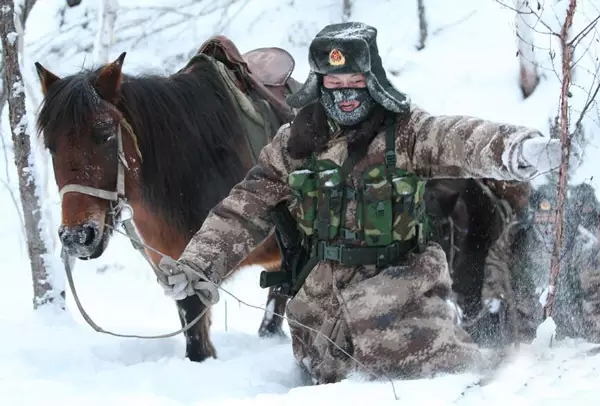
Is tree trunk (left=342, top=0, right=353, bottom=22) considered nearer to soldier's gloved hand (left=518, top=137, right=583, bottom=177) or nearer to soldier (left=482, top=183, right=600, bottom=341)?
soldier (left=482, top=183, right=600, bottom=341)

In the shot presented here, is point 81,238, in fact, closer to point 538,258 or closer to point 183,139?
point 183,139

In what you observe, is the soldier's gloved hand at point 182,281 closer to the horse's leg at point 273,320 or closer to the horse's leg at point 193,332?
the horse's leg at point 193,332

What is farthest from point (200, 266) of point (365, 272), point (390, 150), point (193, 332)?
point (193, 332)

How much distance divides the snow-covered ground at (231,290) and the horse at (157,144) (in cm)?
61

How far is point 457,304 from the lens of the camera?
16.4 feet

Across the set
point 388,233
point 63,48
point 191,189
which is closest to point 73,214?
point 191,189

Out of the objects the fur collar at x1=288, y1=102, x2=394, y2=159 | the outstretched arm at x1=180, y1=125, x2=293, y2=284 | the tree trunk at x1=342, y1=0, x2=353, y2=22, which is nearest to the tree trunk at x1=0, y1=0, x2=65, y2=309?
the outstretched arm at x1=180, y1=125, x2=293, y2=284

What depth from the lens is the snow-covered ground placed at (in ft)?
9.37

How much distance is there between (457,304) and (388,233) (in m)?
1.75

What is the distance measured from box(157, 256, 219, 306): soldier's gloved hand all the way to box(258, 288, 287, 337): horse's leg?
2.75 meters

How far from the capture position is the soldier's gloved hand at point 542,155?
8.89ft

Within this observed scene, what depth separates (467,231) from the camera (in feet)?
16.0

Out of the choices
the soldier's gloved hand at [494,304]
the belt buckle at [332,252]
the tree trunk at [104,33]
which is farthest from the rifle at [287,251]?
the tree trunk at [104,33]

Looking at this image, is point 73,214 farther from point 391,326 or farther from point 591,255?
point 591,255
